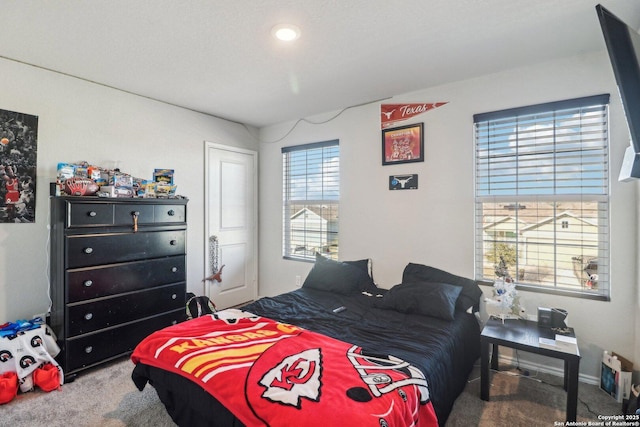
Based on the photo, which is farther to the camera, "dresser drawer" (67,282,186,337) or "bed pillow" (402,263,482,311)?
"bed pillow" (402,263,482,311)

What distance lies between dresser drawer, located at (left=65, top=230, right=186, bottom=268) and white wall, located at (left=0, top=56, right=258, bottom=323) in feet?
1.83

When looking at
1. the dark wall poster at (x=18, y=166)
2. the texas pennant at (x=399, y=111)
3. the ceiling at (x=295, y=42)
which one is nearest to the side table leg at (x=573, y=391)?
the ceiling at (x=295, y=42)

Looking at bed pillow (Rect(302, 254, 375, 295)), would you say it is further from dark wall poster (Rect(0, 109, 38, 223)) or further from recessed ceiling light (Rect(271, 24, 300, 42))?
dark wall poster (Rect(0, 109, 38, 223))

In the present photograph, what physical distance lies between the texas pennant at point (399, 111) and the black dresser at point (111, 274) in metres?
2.27

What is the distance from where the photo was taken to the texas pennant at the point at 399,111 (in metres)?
3.10

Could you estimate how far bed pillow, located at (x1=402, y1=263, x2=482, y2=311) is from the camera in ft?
8.59

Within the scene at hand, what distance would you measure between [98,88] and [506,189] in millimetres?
3825

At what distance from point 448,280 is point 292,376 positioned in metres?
1.90

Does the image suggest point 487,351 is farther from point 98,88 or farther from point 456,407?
point 98,88

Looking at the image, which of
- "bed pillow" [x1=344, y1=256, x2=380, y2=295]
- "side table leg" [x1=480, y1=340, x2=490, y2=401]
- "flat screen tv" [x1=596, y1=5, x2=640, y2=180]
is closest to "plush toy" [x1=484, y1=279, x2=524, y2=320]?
"side table leg" [x1=480, y1=340, x2=490, y2=401]

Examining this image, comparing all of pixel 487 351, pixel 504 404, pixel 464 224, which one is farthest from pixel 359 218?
pixel 504 404

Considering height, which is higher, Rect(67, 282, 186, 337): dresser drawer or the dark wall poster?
the dark wall poster

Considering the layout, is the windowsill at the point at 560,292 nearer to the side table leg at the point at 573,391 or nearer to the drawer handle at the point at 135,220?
the side table leg at the point at 573,391

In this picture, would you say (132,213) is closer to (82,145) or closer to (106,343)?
(82,145)
